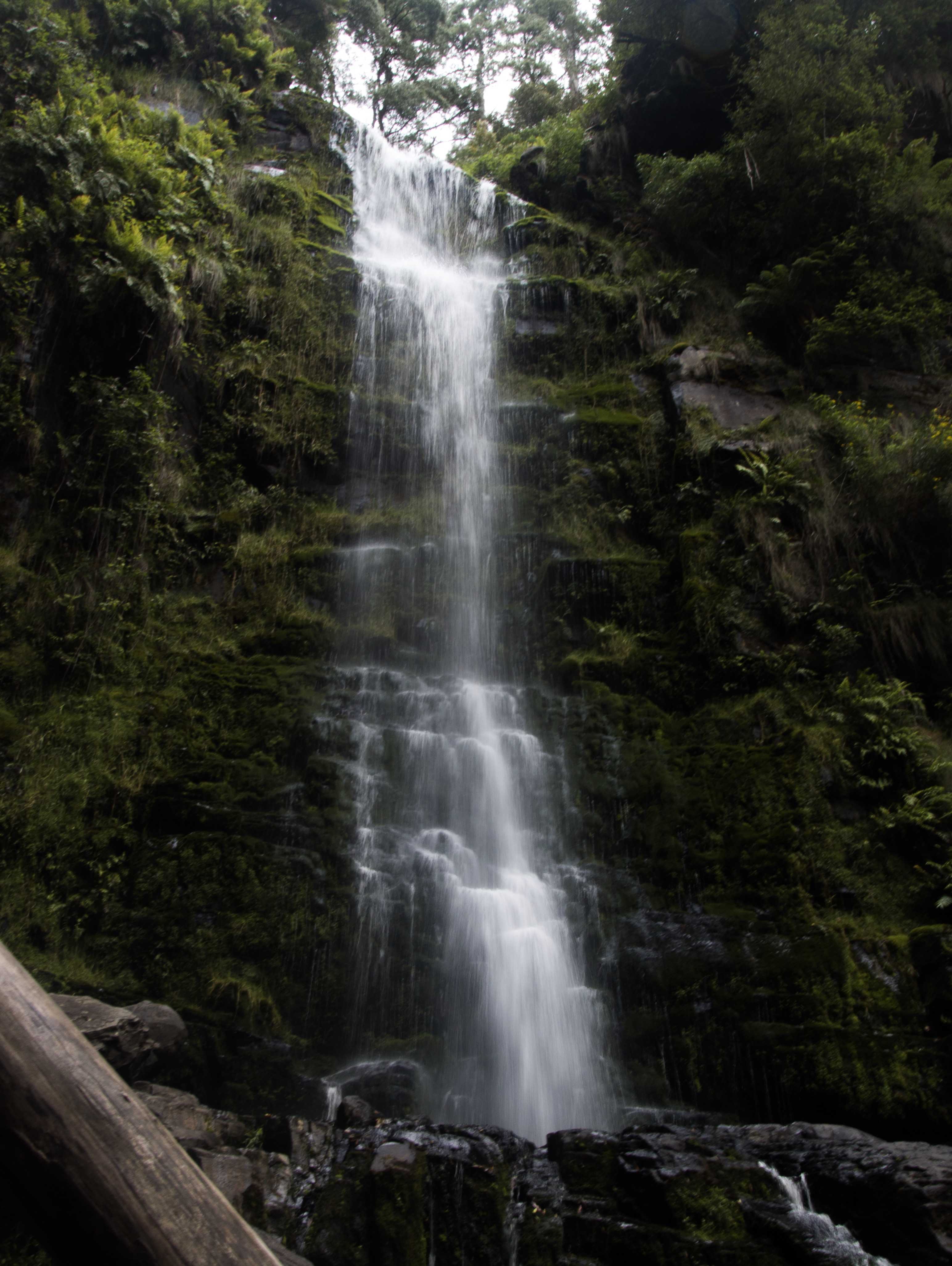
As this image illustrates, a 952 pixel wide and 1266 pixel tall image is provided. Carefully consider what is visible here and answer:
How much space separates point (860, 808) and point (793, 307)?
8997mm

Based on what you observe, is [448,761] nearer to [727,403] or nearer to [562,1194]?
[562,1194]

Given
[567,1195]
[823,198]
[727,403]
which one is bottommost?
[567,1195]

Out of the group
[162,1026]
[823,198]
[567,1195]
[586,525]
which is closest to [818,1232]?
[567,1195]

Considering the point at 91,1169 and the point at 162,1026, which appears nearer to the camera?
the point at 91,1169

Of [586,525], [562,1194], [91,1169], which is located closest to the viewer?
[91,1169]

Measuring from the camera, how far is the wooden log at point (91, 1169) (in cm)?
137

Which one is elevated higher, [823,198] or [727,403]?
[823,198]

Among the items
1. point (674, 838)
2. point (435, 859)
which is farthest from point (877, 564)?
point (435, 859)

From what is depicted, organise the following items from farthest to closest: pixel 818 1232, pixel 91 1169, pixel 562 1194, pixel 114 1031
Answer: pixel 114 1031, pixel 562 1194, pixel 818 1232, pixel 91 1169

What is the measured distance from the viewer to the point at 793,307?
12.7m

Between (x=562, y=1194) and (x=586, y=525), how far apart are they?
7.95 m

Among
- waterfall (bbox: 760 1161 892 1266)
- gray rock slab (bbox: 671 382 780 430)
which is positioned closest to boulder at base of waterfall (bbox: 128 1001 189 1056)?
waterfall (bbox: 760 1161 892 1266)

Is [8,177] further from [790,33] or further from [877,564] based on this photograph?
[790,33]

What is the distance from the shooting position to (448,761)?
25.1 ft
